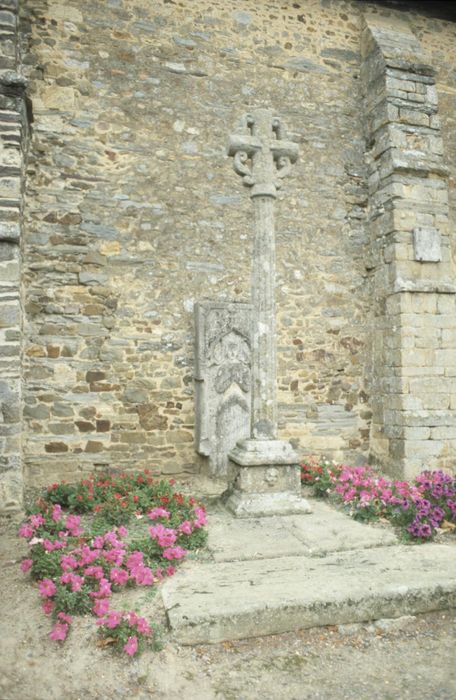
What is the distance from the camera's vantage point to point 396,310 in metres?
6.56

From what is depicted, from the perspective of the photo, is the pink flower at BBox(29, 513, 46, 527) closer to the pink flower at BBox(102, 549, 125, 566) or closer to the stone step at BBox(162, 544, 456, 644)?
the pink flower at BBox(102, 549, 125, 566)

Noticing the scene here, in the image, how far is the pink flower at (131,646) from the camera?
2.57 m

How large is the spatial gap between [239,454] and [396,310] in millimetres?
3044

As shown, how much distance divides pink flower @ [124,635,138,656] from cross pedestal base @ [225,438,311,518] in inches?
76.9

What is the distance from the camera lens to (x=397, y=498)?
4809 mm

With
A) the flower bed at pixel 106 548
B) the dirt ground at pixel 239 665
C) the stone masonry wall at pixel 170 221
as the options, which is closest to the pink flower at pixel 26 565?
the flower bed at pixel 106 548

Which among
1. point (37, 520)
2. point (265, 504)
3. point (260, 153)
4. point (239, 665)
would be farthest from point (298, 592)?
Answer: point (260, 153)

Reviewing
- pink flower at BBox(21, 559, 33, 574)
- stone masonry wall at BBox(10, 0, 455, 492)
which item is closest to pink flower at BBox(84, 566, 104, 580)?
pink flower at BBox(21, 559, 33, 574)

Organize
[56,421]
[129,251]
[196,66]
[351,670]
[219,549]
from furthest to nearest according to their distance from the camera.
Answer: [196,66], [129,251], [56,421], [219,549], [351,670]

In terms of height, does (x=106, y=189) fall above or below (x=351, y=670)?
above

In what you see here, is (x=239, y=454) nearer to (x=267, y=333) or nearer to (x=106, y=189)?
(x=267, y=333)

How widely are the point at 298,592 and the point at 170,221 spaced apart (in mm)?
4664

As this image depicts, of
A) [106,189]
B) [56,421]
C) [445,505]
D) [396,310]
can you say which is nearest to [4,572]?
[56,421]

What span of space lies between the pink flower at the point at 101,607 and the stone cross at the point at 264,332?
74.0 inches
